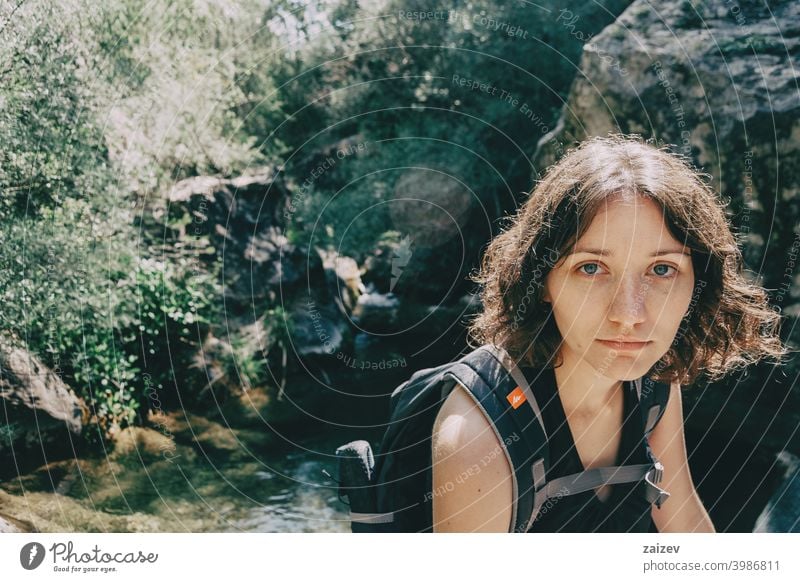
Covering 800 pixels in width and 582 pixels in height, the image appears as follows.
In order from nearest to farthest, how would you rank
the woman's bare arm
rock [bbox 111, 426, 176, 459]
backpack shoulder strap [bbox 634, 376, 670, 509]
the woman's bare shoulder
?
the woman's bare shoulder < backpack shoulder strap [bbox 634, 376, 670, 509] < the woman's bare arm < rock [bbox 111, 426, 176, 459]

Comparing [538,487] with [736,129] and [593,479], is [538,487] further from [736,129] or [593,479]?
[736,129]

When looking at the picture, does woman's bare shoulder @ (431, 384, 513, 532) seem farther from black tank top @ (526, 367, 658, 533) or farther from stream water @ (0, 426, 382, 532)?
stream water @ (0, 426, 382, 532)

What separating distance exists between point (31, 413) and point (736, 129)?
2.69 meters

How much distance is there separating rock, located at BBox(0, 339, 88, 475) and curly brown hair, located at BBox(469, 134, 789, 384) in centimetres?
191

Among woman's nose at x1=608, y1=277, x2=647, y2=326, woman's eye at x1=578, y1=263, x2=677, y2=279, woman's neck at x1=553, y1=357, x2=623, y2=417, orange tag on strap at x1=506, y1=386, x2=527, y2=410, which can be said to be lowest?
woman's neck at x1=553, y1=357, x2=623, y2=417

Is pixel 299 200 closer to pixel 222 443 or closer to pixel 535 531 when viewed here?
pixel 222 443

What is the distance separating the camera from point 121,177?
2729mm

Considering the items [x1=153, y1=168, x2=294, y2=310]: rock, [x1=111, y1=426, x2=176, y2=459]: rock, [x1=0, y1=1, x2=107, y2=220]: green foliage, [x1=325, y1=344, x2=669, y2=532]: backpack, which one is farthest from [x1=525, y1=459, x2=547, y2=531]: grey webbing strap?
[x1=153, y1=168, x2=294, y2=310]: rock

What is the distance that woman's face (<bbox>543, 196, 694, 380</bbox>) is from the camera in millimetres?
1009

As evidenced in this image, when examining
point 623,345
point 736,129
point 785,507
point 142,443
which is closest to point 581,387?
point 623,345

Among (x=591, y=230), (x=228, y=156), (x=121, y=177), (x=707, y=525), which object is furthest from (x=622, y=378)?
(x=228, y=156)

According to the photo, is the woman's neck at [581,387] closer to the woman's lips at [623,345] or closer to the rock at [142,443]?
the woman's lips at [623,345]

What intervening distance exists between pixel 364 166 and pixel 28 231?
1893mm

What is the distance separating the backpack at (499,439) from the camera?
941mm
